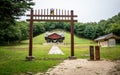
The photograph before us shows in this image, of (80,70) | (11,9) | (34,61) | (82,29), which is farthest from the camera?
(82,29)

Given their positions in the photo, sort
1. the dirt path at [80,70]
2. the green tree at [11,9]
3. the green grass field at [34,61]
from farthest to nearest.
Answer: the green tree at [11,9] → the green grass field at [34,61] → the dirt path at [80,70]

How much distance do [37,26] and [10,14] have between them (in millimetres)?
79899

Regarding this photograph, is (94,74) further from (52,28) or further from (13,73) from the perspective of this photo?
(52,28)

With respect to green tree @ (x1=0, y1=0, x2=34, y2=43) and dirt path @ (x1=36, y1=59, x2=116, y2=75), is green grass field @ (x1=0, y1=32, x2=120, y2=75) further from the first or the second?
green tree @ (x1=0, y1=0, x2=34, y2=43)

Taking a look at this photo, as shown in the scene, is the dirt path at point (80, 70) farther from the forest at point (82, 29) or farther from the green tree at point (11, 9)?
the forest at point (82, 29)

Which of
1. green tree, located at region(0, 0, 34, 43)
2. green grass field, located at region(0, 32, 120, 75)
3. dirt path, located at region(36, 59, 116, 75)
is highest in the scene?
green tree, located at region(0, 0, 34, 43)

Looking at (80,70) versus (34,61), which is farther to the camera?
(34,61)

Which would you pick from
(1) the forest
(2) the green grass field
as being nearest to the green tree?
(2) the green grass field

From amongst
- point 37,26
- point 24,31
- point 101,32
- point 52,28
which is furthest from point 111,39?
point 52,28

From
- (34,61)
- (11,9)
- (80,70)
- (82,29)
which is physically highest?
(82,29)

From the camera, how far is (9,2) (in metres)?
11.1

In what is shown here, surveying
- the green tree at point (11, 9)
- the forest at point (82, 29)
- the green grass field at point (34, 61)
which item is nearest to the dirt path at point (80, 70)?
the green grass field at point (34, 61)

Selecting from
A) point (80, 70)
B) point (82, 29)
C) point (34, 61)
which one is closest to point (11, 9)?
point (34, 61)

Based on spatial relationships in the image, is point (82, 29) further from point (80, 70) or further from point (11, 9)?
point (80, 70)
